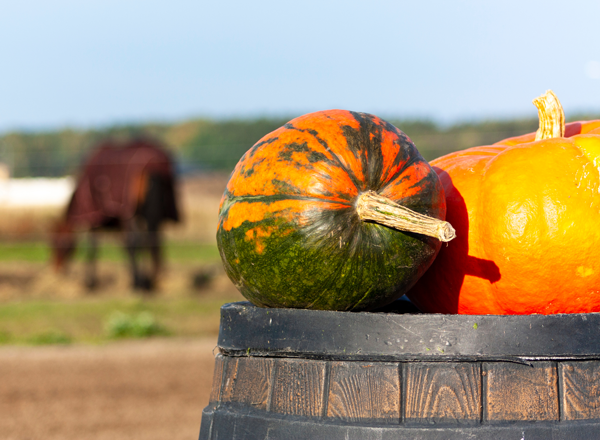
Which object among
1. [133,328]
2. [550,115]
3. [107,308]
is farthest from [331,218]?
[107,308]

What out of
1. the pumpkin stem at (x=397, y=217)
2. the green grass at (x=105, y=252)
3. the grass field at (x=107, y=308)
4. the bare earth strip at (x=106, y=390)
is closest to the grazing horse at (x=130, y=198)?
the grass field at (x=107, y=308)

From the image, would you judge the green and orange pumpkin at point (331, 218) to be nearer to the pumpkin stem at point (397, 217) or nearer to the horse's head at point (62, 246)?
the pumpkin stem at point (397, 217)

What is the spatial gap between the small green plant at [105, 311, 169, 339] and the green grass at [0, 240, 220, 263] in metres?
7.35

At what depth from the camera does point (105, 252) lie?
1789 cm

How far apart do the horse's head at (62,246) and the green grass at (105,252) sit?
2477 millimetres

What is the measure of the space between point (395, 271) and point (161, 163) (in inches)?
394

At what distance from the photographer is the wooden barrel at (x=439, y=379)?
4.81 feet

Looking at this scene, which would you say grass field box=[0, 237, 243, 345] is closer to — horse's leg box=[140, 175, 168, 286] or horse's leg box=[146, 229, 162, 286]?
horse's leg box=[146, 229, 162, 286]

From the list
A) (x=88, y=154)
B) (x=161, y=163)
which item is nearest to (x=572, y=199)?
(x=161, y=163)

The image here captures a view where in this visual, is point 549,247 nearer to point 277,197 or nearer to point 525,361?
point 525,361

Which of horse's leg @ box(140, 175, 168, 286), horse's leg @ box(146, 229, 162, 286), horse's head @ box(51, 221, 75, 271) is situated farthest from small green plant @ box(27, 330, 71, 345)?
→ horse's head @ box(51, 221, 75, 271)

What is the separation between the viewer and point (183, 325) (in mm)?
7742

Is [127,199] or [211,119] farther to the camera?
[211,119]

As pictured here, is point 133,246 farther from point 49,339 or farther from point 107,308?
point 49,339
